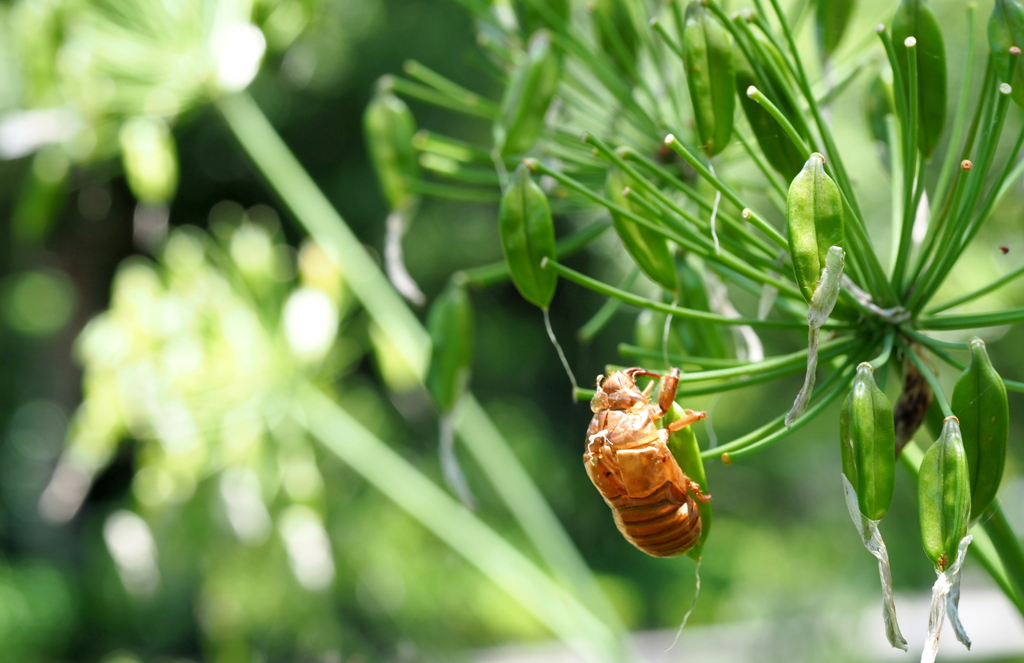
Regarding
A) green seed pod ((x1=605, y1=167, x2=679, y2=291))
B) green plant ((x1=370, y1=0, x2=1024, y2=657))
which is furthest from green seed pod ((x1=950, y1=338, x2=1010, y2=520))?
green seed pod ((x1=605, y1=167, x2=679, y2=291))

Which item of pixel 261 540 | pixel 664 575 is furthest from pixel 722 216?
pixel 664 575

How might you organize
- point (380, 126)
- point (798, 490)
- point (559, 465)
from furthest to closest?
point (559, 465) < point (798, 490) < point (380, 126)

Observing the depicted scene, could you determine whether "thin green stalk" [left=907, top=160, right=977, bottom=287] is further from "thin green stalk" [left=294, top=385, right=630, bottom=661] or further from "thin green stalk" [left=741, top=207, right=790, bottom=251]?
"thin green stalk" [left=294, top=385, right=630, bottom=661]

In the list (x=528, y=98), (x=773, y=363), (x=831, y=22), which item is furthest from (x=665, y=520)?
(x=831, y=22)

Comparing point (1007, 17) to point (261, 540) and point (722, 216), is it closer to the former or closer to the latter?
point (722, 216)

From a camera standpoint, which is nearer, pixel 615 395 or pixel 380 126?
pixel 615 395

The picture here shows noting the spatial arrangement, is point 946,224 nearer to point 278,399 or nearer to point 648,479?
point 648,479
